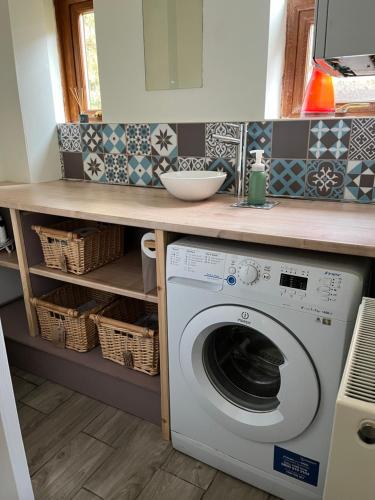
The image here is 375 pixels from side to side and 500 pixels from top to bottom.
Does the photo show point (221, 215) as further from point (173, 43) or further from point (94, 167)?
point (94, 167)

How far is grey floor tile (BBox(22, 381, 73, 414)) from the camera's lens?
1.81 metres

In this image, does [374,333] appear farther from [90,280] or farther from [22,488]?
[90,280]

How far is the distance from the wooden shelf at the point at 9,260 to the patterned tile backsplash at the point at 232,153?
0.61m

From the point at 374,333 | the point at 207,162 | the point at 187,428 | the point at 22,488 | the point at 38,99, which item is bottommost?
the point at 187,428

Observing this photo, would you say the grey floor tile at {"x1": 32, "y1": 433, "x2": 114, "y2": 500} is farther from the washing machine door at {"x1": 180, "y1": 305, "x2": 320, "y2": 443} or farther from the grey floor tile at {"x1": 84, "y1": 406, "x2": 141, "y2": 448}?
the washing machine door at {"x1": 180, "y1": 305, "x2": 320, "y2": 443}

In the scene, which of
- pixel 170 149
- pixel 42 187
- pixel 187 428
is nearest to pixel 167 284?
pixel 187 428

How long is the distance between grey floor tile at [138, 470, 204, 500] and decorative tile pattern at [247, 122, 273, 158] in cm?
138

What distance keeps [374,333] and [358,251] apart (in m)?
0.32

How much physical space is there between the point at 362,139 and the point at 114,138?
4.15 feet

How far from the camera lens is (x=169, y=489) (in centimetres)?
139

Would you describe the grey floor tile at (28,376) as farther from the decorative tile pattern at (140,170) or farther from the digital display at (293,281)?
the digital display at (293,281)

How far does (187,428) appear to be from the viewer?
1496 millimetres

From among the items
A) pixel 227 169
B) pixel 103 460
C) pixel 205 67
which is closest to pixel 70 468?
pixel 103 460

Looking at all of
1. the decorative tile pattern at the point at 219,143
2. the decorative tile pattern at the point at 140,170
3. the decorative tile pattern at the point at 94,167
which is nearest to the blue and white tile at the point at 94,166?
the decorative tile pattern at the point at 94,167
